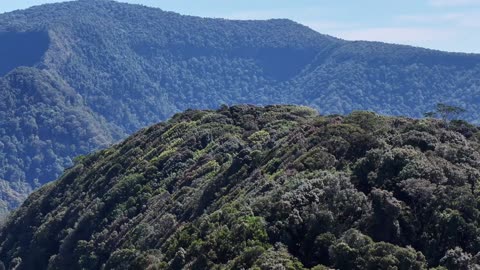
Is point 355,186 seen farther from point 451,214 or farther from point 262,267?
point 262,267

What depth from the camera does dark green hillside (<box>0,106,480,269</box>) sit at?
107 ft

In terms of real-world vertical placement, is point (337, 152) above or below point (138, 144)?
above

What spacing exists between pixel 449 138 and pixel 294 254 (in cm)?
1329

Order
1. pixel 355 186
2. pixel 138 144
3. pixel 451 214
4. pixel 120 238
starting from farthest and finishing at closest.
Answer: pixel 138 144 → pixel 120 238 → pixel 355 186 → pixel 451 214

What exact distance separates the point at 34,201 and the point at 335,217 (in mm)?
48582

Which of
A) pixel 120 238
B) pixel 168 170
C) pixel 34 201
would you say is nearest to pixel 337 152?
pixel 120 238

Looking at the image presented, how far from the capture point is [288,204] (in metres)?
35.2

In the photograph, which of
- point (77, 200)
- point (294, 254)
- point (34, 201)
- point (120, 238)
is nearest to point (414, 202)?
point (294, 254)

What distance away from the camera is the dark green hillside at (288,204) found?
32.6 metres

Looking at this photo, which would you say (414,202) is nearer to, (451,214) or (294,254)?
(451,214)

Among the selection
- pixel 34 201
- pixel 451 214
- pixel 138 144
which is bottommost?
pixel 34 201

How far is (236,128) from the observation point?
66938 millimetres

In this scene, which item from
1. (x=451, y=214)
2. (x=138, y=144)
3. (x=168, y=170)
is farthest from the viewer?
(x=138, y=144)

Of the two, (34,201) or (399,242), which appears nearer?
(399,242)
